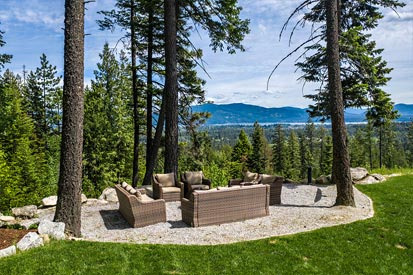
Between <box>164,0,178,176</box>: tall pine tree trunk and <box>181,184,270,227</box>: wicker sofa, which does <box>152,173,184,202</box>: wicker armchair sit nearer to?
<box>164,0,178,176</box>: tall pine tree trunk

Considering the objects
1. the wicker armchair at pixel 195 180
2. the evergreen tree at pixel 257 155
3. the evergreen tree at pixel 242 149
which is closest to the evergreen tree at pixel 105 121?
the wicker armchair at pixel 195 180

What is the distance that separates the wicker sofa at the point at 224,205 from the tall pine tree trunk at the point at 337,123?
2.34 meters

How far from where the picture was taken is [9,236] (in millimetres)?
5898

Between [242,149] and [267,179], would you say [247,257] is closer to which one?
[267,179]

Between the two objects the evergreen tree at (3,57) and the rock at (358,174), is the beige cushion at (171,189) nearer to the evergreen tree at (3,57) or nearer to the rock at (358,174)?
the rock at (358,174)

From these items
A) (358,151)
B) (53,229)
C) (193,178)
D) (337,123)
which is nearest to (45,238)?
(53,229)

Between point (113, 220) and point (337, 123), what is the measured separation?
6.43 m

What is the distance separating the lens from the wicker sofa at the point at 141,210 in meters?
7.07

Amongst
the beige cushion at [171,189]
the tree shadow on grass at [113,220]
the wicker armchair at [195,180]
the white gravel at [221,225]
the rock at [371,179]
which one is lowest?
the tree shadow on grass at [113,220]

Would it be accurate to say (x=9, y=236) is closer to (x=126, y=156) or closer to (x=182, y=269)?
(x=182, y=269)

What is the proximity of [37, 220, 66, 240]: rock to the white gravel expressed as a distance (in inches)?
18.2

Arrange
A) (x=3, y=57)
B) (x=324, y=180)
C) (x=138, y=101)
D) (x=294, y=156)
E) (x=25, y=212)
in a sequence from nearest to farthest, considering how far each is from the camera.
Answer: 1. (x=25, y=212)
2. (x=3, y=57)
3. (x=324, y=180)
4. (x=138, y=101)
5. (x=294, y=156)

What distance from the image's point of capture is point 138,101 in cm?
1702

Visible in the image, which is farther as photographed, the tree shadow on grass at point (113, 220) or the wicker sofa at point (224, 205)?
the tree shadow on grass at point (113, 220)
